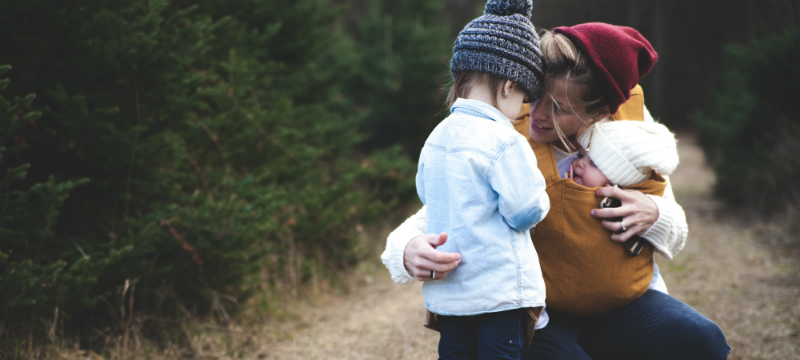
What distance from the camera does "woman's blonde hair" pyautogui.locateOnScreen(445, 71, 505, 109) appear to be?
5.13 feet

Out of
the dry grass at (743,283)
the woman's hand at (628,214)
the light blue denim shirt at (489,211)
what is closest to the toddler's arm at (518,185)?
the light blue denim shirt at (489,211)

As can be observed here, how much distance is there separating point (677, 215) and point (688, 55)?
90.5 feet

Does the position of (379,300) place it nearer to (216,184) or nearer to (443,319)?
(216,184)

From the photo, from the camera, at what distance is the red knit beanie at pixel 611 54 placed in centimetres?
158

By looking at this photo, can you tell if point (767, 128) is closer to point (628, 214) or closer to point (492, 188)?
point (628, 214)

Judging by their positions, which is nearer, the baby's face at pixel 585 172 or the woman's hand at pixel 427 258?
the woman's hand at pixel 427 258

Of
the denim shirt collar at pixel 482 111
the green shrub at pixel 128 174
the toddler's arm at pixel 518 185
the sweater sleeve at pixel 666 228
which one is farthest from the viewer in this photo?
the green shrub at pixel 128 174

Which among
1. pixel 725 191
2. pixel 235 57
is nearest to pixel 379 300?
pixel 235 57

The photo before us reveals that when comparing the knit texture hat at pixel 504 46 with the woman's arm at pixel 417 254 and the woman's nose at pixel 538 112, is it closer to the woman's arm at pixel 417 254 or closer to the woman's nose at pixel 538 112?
the woman's nose at pixel 538 112

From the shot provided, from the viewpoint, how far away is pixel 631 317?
1.74m

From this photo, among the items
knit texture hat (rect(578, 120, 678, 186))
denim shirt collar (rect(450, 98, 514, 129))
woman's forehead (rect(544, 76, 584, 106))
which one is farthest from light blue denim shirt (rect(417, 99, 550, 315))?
knit texture hat (rect(578, 120, 678, 186))

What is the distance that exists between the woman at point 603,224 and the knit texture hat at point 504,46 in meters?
0.11

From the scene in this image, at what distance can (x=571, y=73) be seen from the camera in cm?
162

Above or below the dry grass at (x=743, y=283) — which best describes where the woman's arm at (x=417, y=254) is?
above
